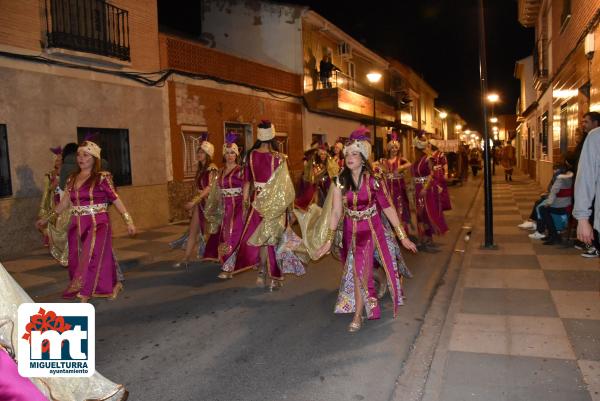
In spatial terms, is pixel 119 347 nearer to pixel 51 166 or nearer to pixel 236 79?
pixel 51 166

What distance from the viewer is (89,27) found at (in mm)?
11672

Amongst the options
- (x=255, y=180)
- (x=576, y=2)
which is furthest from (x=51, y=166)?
(x=576, y=2)

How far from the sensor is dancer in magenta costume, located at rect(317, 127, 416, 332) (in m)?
5.08

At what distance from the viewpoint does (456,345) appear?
4.54 metres

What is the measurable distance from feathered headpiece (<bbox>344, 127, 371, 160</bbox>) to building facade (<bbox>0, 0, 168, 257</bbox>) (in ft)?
19.8

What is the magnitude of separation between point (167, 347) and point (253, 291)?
205 centimetres

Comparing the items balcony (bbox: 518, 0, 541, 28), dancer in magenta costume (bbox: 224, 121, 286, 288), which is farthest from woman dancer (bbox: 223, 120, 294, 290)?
balcony (bbox: 518, 0, 541, 28)

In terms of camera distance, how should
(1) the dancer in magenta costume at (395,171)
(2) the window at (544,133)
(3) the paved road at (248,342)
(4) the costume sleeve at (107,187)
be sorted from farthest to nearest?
(2) the window at (544,133) < (1) the dancer in magenta costume at (395,171) < (4) the costume sleeve at (107,187) < (3) the paved road at (248,342)

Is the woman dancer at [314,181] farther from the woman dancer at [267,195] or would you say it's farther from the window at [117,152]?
the woman dancer at [267,195]

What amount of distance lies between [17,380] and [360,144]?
364 centimetres

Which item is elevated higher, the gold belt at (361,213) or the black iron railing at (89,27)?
the black iron railing at (89,27)

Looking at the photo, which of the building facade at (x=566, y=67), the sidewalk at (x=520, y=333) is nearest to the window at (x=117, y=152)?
the sidewalk at (x=520, y=333)

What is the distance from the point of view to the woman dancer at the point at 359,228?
5.08m

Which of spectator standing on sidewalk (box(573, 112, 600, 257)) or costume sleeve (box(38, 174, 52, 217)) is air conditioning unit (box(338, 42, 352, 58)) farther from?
spectator standing on sidewalk (box(573, 112, 600, 257))
